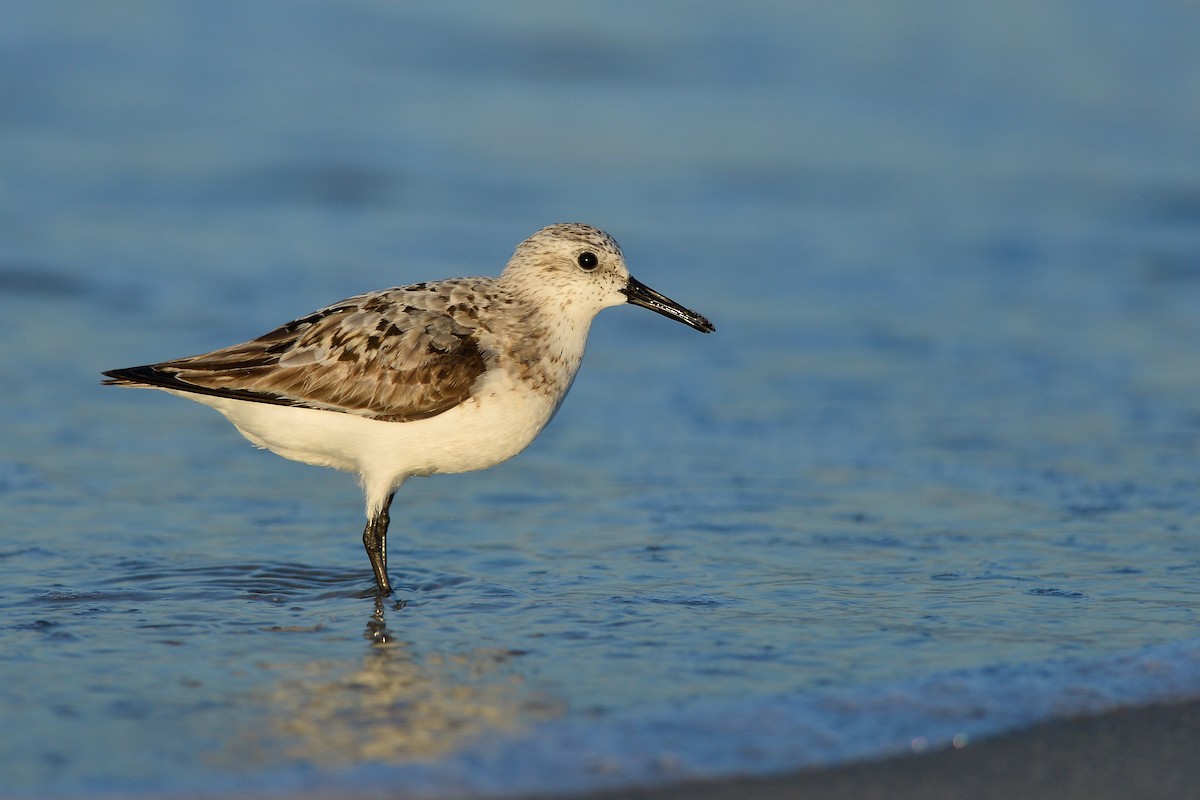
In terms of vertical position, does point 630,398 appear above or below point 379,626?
above

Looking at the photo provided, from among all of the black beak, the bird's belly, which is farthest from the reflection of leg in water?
the black beak

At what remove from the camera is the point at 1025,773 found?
5.32 metres

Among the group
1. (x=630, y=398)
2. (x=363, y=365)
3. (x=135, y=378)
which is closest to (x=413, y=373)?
(x=363, y=365)

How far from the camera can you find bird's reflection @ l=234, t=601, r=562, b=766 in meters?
5.43

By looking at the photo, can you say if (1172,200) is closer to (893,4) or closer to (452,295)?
(893,4)

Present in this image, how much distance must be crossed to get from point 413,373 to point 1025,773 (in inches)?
135

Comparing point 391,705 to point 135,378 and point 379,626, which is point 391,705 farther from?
point 135,378

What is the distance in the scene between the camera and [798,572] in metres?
7.79

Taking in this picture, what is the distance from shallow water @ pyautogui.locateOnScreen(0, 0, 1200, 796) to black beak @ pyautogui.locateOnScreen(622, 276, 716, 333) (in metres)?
1.17

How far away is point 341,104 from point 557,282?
36.2 feet

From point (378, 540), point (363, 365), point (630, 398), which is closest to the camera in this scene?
point (363, 365)

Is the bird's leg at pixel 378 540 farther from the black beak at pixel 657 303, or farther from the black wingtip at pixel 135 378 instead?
the black beak at pixel 657 303

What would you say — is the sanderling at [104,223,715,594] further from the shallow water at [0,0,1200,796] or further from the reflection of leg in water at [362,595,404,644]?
the shallow water at [0,0,1200,796]

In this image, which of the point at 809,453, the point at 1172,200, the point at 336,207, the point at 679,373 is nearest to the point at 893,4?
the point at 1172,200
